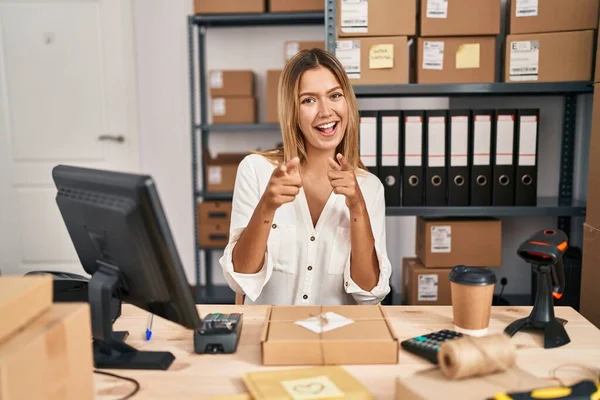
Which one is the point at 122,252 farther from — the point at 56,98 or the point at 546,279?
the point at 56,98

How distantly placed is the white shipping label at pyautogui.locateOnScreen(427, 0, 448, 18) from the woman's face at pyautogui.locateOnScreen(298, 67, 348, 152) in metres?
0.68

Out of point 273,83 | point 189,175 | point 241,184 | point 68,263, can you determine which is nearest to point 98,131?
point 189,175

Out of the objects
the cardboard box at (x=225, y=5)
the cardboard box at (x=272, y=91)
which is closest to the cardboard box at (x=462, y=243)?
the cardboard box at (x=272, y=91)

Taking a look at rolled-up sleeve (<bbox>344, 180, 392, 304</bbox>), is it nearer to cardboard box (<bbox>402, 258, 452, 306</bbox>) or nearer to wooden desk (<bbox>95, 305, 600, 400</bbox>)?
wooden desk (<bbox>95, 305, 600, 400</bbox>)

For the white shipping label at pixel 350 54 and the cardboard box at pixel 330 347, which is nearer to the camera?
the cardboard box at pixel 330 347

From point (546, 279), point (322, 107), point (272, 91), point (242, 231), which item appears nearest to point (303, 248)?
point (242, 231)

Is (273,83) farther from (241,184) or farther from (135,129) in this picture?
(241,184)

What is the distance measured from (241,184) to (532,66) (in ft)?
4.03

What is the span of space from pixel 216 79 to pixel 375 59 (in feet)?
3.85

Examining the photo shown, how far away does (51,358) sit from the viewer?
0.64 metres

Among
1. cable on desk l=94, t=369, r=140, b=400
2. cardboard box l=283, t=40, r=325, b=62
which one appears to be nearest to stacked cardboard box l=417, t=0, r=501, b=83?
cardboard box l=283, t=40, r=325, b=62

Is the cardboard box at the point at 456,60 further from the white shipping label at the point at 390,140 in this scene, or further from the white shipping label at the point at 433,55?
the white shipping label at the point at 390,140

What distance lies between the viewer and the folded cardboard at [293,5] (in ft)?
9.09

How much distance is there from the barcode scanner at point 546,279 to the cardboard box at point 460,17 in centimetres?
112
